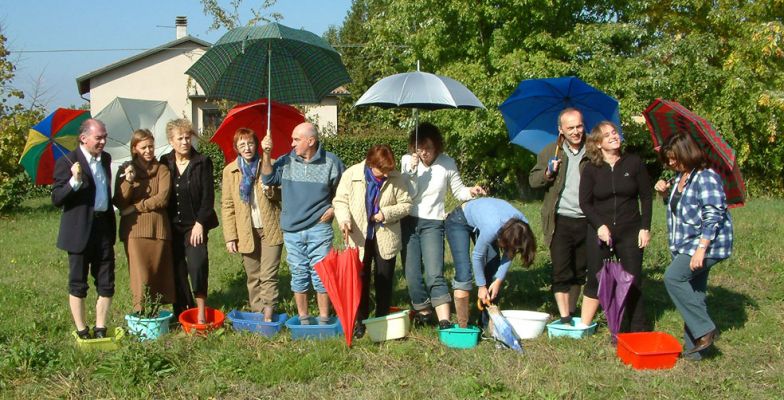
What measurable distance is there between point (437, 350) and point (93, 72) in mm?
24946

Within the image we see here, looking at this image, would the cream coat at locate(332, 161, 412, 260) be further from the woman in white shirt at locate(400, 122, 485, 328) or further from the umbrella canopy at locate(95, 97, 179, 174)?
the umbrella canopy at locate(95, 97, 179, 174)

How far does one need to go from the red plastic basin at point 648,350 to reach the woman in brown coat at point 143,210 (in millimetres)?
3622

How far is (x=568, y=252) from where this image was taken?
20.0 ft

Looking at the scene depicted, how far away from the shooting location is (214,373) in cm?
505

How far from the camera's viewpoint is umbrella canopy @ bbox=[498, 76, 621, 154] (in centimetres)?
623

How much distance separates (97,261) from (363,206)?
2.09 meters

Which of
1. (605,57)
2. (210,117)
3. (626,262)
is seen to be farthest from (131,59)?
(626,262)

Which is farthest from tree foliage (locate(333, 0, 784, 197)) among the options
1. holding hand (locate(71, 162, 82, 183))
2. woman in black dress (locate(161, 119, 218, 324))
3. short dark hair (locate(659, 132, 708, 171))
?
holding hand (locate(71, 162, 82, 183))

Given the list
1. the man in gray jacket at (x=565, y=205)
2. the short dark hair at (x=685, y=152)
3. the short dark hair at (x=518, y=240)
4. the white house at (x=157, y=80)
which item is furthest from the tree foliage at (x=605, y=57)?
the short dark hair at (x=518, y=240)

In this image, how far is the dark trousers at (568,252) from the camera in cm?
603

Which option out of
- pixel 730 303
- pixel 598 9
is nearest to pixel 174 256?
pixel 730 303

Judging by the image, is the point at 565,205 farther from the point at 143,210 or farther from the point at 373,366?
the point at 143,210

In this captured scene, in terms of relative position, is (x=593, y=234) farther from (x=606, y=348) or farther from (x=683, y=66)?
(x=683, y=66)

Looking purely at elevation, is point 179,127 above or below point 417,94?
below
